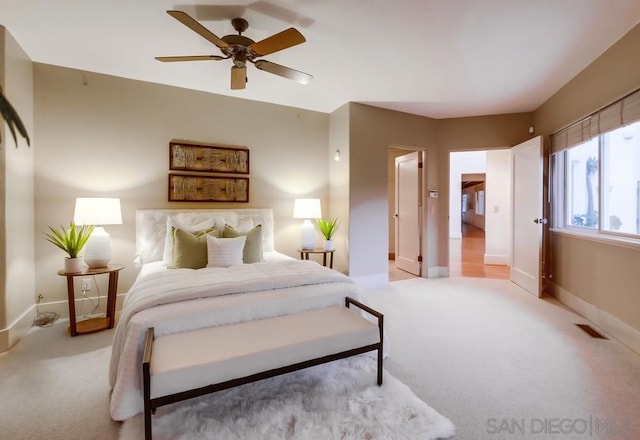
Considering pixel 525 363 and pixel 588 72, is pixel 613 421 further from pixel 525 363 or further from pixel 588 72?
pixel 588 72

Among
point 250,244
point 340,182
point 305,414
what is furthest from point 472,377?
point 340,182

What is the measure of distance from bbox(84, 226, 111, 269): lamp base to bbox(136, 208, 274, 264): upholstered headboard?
0.38 m

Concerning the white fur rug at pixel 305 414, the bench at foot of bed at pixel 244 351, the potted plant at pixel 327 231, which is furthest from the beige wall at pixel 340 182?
the white fur rug at pixel 305 414

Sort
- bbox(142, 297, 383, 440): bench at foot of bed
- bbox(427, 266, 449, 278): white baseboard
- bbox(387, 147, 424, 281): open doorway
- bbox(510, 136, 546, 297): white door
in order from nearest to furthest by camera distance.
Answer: bbox(142, 297, 383, 440): bench at foot of bed
bbox(510, 136, 546, 297): white door
bbox(427, 266, 449, 278): white baseboard
bbox(387, 147, 424, 281): open doorway

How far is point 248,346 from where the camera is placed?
1630 millimetres

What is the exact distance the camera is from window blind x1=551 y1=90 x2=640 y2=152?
2.49 m

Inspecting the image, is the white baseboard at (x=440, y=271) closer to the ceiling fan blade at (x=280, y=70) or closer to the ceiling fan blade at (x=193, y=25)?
the ceiling fan blade at (x=280, y=70)

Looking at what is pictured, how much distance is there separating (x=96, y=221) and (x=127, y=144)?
41.2 inches

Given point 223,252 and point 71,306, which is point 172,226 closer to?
point 223,252

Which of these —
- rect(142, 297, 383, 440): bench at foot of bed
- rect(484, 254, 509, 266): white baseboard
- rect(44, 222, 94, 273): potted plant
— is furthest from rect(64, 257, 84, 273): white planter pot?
rect(484, 254, 509, 266): white baseboard

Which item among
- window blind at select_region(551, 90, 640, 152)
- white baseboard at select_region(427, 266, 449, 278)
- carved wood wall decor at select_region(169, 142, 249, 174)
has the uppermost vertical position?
window blind at select_region(551, 90, 640, 152)

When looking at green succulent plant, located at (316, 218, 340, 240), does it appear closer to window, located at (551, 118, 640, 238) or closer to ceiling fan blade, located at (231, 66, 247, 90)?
ceiling fan blade, located at (231, 66, 247, 90)

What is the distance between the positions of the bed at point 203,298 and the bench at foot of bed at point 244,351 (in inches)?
3.4

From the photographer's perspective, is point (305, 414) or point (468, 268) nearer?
point (305, 414)
